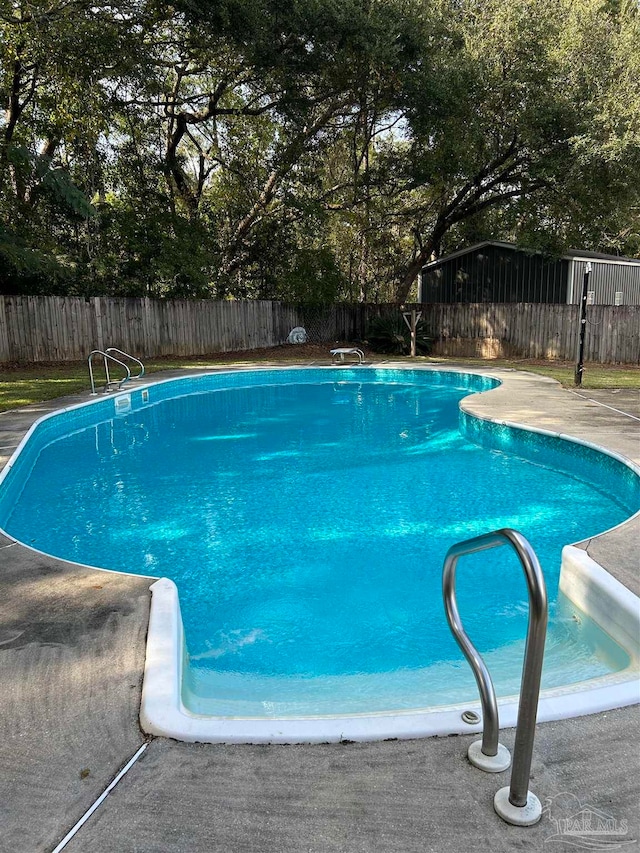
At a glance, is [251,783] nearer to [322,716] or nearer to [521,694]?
[322,716]

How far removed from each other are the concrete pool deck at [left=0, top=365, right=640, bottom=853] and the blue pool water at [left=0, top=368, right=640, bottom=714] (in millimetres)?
537

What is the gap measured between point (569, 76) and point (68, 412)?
13562mm

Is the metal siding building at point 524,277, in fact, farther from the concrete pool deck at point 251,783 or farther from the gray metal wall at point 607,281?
the concrete pool deck at point 251,783

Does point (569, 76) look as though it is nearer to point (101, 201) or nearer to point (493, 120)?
point (493, 120)

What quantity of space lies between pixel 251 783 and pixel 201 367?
12.1 meters

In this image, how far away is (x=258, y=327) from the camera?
17172 millimetres

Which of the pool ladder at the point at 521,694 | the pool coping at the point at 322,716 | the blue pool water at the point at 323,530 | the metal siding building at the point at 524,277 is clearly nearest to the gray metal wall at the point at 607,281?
the metal siding building at the point at 524,277

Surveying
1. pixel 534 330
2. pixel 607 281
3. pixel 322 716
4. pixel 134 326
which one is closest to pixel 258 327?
A: pixel 134 326

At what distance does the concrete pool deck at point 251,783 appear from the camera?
142 centimetres

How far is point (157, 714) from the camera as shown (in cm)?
188

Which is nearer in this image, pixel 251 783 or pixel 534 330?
pixel 251 783

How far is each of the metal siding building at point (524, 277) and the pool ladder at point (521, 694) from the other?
50.9 feet

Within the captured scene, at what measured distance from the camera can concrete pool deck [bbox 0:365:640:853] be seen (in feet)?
4.64

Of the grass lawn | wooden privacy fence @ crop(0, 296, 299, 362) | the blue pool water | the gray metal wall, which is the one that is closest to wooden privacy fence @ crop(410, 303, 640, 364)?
the grass lawn
